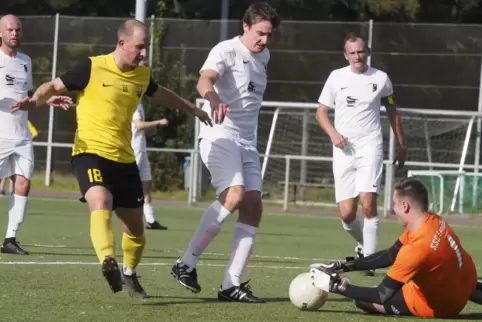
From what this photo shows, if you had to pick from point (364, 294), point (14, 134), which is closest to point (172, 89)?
point (14, 134)

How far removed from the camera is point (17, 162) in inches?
476

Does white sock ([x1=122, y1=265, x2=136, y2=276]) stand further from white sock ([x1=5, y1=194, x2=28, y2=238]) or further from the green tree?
the green tree

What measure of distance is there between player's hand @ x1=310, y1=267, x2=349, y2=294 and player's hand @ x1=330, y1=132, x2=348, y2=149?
3.44m

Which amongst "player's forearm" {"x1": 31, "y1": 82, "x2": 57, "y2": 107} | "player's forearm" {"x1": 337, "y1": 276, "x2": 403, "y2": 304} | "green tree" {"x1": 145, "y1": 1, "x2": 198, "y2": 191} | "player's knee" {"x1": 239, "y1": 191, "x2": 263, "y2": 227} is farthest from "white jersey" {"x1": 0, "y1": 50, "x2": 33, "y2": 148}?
"green tree" {"x1": 145, "y1": 1, "x2": 198, "y2": 191}

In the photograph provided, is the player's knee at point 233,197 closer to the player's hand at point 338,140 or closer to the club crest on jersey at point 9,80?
the player's hand at point 338,140

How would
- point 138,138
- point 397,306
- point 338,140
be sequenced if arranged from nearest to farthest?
point 397,306
point 338,140
point 138,138

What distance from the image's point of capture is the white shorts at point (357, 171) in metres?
11.5

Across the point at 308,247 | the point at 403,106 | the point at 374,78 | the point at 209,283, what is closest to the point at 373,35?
the point at 403,106

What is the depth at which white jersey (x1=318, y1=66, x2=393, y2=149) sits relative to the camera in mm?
11625

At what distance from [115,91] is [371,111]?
159 inches

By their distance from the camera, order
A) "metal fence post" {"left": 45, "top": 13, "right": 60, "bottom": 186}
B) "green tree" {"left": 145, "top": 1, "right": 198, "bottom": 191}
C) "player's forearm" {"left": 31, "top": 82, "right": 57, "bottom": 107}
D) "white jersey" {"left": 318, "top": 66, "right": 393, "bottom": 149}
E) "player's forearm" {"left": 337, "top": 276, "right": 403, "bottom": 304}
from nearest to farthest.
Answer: "player's forearm" {"left": 337, "top": 276, "right": 403, "bottom": 304} < "player's forearm" {"left": 31, "top": 82, "right": 57, "bottom": 107} < "white jersey" {"left": 318, "top": 66, "right": 393, "bottom": 149} < "green tree" {"left": 145, "top": 1, "right": 198, "bottom": 191} < "metal fence post" {"left": 45, "top": 13, "right": 60, "bottom": 186}

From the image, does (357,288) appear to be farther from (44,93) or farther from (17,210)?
(17,210)

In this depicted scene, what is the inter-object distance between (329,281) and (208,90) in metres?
1.55

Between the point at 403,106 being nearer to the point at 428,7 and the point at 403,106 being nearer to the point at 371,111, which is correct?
the point at 428,7
